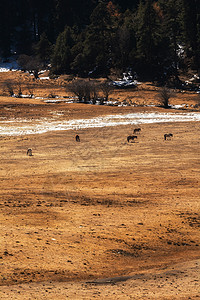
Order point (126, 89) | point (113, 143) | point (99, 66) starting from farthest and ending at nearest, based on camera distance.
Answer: point (99, 66), point (126, 89), point (113, 143)

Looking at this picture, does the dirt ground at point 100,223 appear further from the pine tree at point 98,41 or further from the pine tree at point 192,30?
the pine tree at point 98,41

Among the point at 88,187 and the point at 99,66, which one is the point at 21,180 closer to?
the point at 88,187

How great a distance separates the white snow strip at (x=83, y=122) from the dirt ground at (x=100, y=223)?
858cm

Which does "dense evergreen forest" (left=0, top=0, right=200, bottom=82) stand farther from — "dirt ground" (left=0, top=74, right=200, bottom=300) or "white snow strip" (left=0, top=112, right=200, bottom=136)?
"dirt ground" (left=0, top=74, right=200, bottom=300)

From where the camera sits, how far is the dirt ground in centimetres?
909

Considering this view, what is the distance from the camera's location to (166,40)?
6619 cm

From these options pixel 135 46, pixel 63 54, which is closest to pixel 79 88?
pixel 135 46

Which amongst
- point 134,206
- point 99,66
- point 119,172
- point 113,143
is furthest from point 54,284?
point 99,66

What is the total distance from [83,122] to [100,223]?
2630 cm

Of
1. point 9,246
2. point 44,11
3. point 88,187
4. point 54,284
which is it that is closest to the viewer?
point 54,284

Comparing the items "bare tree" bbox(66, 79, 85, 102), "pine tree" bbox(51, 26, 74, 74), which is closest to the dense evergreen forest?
"pine tree" bbox(51, 26, 74, 74)

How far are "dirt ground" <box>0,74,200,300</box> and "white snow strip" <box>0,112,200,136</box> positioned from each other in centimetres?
858

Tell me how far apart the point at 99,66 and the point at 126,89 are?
12097 mm

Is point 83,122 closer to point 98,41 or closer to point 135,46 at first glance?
point 98,41
